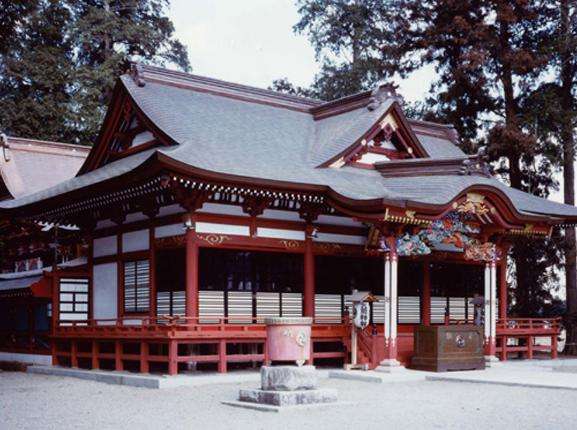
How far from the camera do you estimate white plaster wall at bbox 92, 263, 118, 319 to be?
22.0m

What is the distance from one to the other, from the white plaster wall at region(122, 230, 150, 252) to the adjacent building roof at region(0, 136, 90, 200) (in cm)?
976

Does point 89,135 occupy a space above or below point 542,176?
above

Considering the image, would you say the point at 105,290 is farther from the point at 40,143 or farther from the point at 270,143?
the point at 40,143

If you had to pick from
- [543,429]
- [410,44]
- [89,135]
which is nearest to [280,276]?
[543,429]

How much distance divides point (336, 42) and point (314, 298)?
26418 mm

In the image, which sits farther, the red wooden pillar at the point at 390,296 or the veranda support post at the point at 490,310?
the veranda support post at the point at 490,310

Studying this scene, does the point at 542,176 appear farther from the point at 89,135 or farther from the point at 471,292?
the point at 89,135

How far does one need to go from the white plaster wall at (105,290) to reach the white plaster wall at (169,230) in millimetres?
2474

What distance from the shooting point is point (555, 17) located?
1156 inches

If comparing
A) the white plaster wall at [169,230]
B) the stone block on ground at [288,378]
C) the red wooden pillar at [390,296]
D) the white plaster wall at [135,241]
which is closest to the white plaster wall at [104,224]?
the white plaster wall at [135,241]

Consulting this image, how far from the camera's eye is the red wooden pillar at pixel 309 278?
2030 centimetres

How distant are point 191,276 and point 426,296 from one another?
7.33m

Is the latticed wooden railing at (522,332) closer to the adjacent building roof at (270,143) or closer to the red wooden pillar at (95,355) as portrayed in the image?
the adjacent building roof at (270,143)

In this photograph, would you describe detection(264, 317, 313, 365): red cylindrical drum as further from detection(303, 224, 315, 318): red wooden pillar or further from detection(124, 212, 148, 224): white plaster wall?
detection(124, 212, 148, 224): white plaster wall
